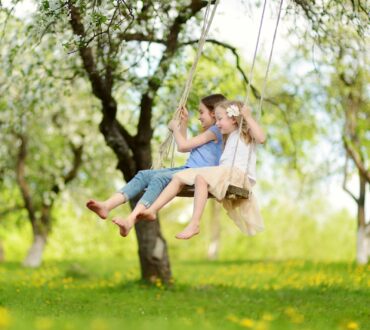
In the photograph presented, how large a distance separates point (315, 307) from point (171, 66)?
4.34 metres

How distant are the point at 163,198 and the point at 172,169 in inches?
21.7

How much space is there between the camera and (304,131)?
1995 cm

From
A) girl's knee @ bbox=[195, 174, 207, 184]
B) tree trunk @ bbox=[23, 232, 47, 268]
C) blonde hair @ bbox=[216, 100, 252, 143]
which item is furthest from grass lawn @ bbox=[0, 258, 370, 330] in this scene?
tree trunk @ bbox=[23, 232, 47, 268]

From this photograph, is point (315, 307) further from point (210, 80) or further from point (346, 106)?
point (346, 106)

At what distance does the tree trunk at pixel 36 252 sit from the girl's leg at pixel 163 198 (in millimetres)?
13077

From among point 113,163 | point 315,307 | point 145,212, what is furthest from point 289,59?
point 145,212

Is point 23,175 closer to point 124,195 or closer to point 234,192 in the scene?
point 124,195

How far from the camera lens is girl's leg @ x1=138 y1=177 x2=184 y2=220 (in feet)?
21.6

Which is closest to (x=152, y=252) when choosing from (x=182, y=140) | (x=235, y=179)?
(x=182, y=140)

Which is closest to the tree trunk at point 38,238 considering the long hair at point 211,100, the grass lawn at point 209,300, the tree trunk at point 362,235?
the grass lawn at point 209,300

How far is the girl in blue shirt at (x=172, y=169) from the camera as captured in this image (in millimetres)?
6668

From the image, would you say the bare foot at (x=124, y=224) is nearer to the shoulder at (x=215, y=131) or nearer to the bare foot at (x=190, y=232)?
the bare foot at (x=190, y=232)

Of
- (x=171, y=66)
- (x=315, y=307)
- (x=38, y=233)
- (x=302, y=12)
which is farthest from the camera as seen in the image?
(x=38, y=233)

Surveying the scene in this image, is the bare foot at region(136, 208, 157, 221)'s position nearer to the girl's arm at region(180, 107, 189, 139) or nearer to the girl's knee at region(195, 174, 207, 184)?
the girl's knee at region(195, 174, 207, 184)
